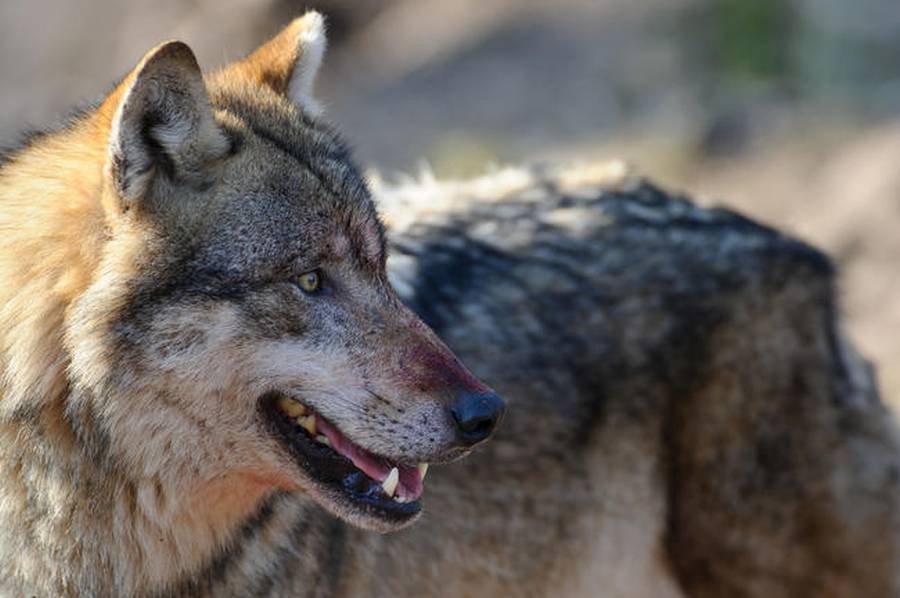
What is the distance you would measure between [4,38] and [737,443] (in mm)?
13282

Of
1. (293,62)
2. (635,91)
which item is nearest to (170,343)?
(293,62)

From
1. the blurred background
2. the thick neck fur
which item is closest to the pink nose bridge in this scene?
the thick neck fur

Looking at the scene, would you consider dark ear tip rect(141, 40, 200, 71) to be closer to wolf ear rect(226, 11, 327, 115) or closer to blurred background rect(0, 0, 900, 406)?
wolf ear rect(226, 11, 327, 115)

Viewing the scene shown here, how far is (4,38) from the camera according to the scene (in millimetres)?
16938

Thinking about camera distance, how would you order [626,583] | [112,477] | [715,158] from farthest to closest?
1. [715,158]
2. [626,583]
3. [112,477]

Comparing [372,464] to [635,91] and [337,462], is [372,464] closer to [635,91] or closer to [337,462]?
[337,462]

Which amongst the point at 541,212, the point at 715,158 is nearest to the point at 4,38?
the point at 715,158

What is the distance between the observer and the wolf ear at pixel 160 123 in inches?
153

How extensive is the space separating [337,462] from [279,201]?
780 mm

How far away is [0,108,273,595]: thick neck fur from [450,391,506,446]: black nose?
61cm

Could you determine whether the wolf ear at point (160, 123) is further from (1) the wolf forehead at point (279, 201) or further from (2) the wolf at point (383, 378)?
(1) the wolf forehead at point (279, 201)

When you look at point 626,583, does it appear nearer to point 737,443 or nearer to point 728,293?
point 737,443

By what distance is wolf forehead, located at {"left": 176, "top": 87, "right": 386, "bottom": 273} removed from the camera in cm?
408

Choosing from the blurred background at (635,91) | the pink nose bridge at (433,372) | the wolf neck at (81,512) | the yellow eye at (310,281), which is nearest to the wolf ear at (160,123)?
the yellow eye at (310,281)
